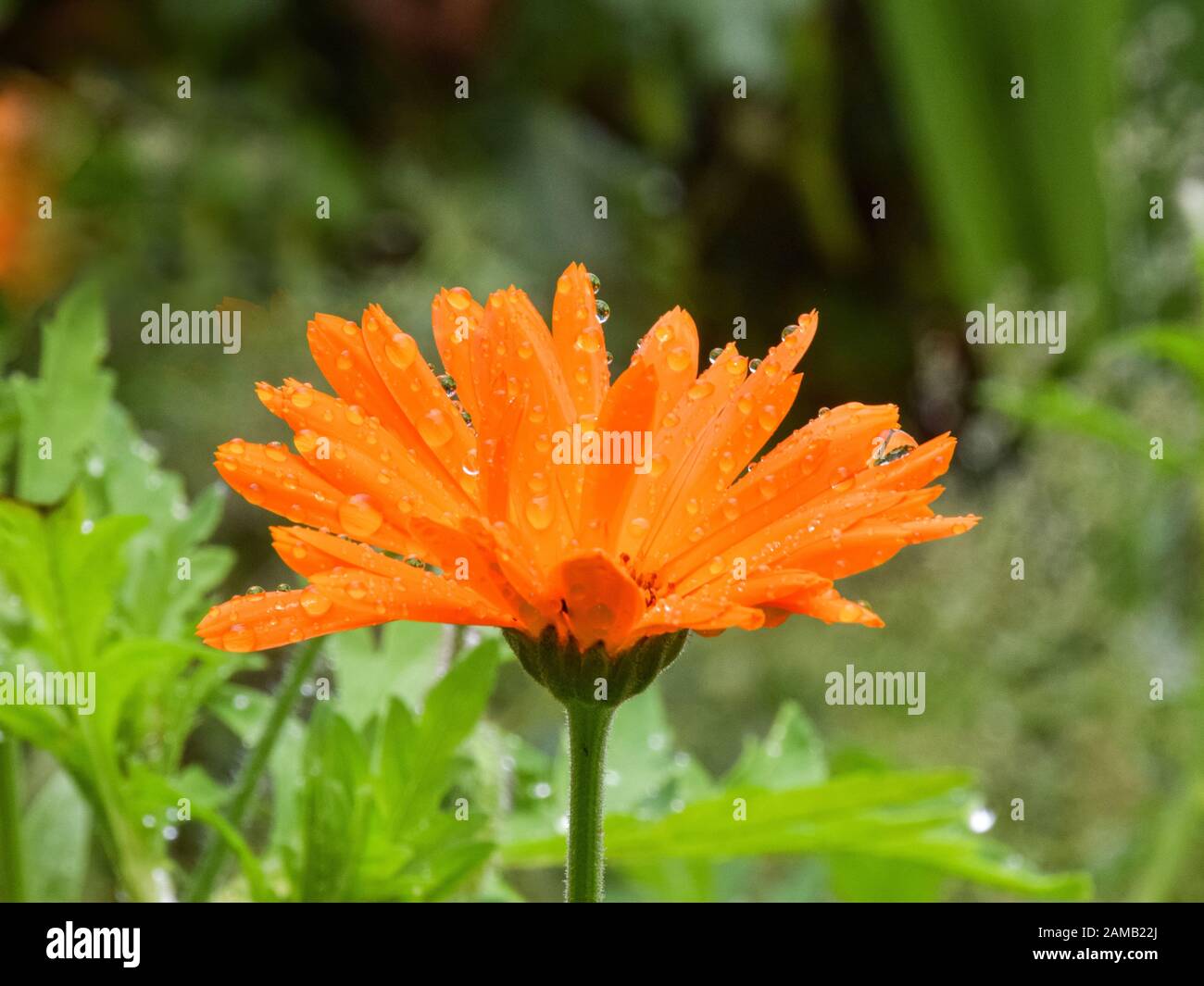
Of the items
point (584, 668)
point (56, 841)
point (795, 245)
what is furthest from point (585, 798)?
point (795, 245)

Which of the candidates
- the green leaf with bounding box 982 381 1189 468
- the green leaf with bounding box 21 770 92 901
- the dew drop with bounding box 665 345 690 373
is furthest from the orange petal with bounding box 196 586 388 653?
the green leaf with bounding box 982 381 1189 468

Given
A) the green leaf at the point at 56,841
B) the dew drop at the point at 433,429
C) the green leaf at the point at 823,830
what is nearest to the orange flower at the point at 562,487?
the dew drop at the point at 433,429

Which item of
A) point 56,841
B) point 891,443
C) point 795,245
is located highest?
point 795,245

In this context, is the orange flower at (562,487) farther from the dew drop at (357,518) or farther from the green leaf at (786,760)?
the green leaf at (786,760)

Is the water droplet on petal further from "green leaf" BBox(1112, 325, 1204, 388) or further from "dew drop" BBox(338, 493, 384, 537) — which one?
"green leaf" BBox(1112, 325, 1204, 388)

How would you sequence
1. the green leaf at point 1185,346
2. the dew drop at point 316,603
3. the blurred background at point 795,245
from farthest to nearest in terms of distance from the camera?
1. the blurred background at point 795,245
2. the green leaf at point 1185,346
3. the dew drop at point 316,603

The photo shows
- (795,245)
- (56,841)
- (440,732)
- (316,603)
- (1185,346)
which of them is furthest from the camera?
(795,245)

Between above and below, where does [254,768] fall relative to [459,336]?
below

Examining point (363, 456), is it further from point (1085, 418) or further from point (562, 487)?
point (1085, 418)
